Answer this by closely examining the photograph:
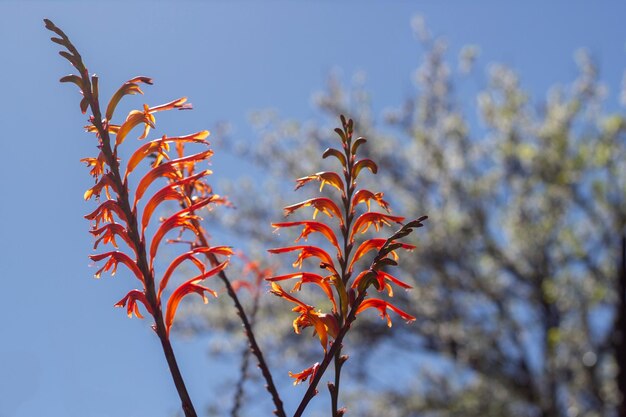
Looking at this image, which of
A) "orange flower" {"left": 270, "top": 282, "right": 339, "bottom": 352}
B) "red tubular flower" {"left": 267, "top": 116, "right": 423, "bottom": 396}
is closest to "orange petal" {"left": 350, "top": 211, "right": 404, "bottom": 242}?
"red tubular flower" {"left": 267, "top": 116, "right": 423, "bottom": 396}

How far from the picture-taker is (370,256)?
504 inches

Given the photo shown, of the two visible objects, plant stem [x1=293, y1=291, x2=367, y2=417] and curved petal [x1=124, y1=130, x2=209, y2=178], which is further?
curved petal [x1=124, y1=130, x2=209, y2=178]

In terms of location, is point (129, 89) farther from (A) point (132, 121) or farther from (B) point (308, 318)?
(B) point (308, 318)

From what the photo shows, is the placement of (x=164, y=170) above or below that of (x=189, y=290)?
above

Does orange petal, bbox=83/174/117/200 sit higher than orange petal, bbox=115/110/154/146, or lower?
lower

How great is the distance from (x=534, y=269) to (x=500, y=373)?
73.8 inches

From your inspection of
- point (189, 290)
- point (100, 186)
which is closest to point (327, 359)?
point (189, 290)

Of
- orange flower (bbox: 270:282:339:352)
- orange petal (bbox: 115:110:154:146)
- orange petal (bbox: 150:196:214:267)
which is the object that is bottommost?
orange flower (bbox: 270:282:339:352)

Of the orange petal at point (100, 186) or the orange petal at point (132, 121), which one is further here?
the orange petal at point (132, 121)

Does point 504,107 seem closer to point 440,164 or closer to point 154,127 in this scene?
Result: point 440,164

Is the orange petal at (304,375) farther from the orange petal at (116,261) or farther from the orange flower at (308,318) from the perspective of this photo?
the orange petal at (116,261)

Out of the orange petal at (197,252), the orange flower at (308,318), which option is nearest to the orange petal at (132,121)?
the orange petal at (197,252)

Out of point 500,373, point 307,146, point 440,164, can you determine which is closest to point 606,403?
point 500,373

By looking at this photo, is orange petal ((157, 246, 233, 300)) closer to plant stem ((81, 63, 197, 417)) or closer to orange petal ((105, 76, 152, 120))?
plant stem ((81, 63, 197, 417))
